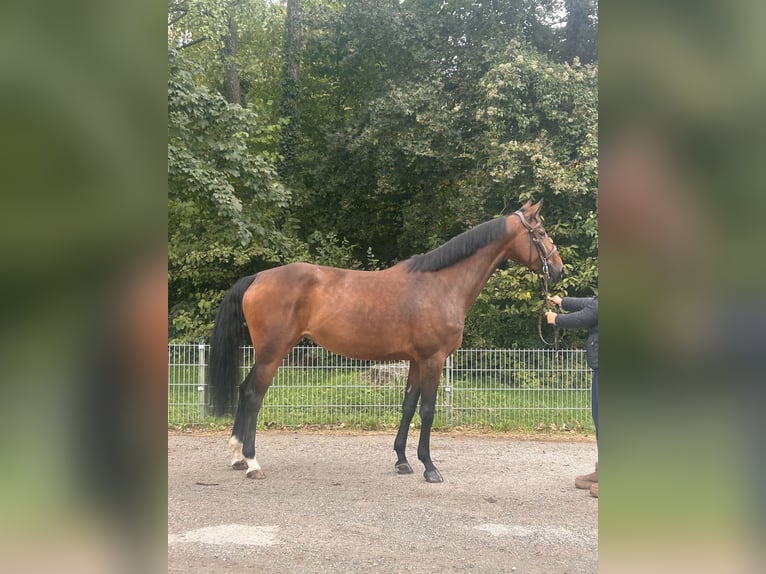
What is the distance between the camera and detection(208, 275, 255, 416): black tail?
5383 mm

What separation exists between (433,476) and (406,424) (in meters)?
0.55

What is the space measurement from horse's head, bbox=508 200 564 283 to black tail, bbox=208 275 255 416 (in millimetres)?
2562

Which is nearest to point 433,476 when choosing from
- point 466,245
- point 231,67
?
point 466,245

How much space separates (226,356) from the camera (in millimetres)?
5387

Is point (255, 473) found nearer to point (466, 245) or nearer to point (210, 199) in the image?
point (466, 245)

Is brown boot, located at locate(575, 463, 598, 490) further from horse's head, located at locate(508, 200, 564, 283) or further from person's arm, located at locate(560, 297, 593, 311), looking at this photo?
horse's head, located at locate(508, 200, 564, 283)

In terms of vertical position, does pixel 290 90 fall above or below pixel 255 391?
above

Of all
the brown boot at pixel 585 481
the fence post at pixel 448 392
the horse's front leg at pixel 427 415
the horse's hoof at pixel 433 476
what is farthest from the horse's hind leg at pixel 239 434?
the fence post at pixel 448 392

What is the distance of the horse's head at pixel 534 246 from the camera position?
Result: 16.9 feet

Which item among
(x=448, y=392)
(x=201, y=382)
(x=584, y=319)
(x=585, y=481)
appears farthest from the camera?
(x=448, y=392)
